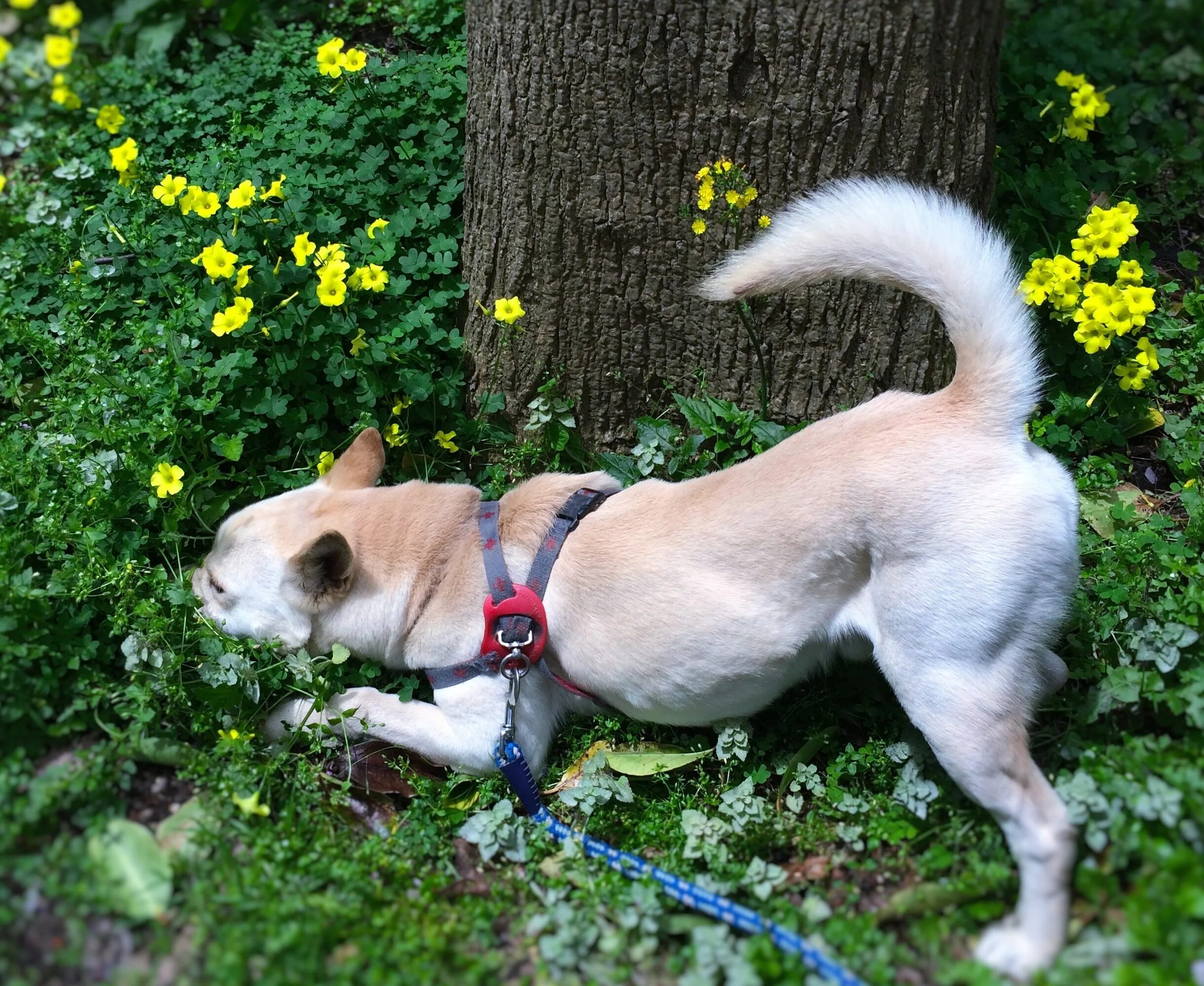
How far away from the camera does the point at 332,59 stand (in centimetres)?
406

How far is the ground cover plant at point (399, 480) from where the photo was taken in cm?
260

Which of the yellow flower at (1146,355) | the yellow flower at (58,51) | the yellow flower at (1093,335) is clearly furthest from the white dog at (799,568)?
the yellow flower at (58,51)

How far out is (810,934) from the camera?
263cm

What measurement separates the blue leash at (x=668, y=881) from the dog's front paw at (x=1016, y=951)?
1.27 feet

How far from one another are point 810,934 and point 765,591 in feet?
3.10

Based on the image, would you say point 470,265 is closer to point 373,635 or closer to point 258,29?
point 373,635

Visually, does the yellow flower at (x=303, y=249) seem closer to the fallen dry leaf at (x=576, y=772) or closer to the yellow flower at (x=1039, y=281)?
the fallen dry leaf at (x=576, y=772)

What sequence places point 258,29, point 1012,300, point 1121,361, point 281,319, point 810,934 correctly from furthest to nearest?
point 258,29 → point 1121,361 → point 281,319 → point 1012,300 → point 810,934

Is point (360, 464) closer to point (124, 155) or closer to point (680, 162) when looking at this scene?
point (680, 162)

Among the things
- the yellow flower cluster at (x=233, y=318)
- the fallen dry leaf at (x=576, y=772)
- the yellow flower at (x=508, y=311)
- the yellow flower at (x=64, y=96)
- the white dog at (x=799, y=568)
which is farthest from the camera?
the yellow flower at (x=64, y=96)

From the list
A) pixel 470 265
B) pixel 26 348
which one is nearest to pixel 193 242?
pixel 26 348

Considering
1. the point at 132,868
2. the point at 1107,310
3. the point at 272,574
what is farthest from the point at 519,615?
the point at 1107,310

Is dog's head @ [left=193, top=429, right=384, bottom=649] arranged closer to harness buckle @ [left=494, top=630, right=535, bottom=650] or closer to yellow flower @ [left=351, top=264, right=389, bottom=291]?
harness buckle @ [left=494, top=630, right=535, bottom=650]

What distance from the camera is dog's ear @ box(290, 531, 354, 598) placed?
316 cm
